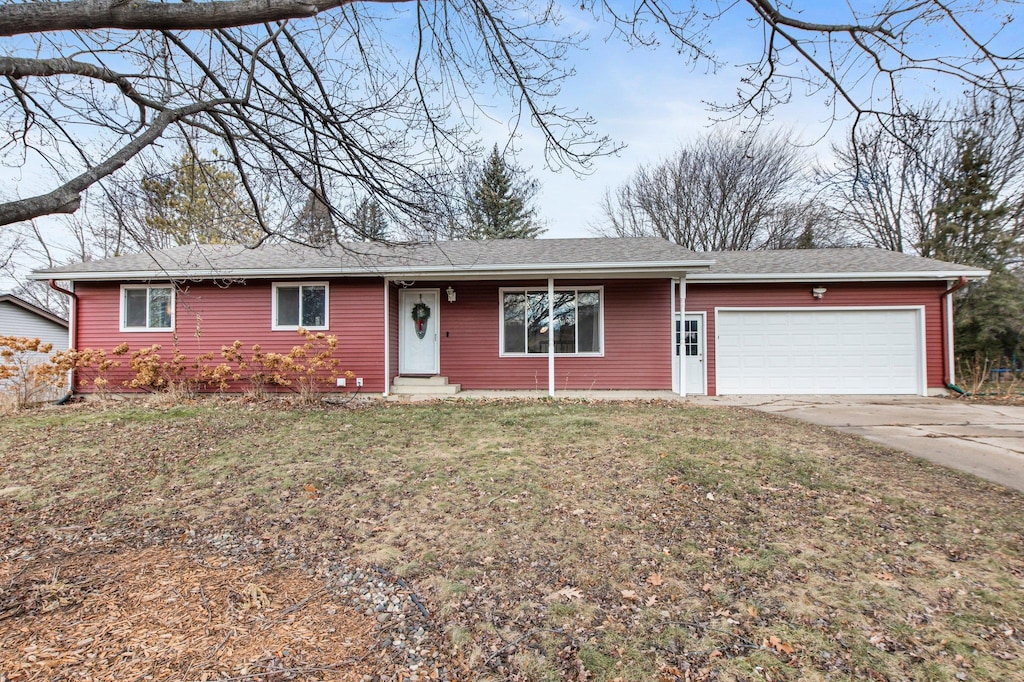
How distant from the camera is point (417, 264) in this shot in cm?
914

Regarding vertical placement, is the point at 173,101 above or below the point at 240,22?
above

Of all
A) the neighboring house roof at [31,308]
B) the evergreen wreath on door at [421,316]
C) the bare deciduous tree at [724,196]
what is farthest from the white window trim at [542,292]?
the neighboring house roof at [31,308]

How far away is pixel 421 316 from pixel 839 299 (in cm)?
899

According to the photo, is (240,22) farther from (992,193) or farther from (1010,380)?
(992,193)

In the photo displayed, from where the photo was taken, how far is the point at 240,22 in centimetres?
275

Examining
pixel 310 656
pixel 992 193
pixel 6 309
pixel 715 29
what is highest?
pixel 992 193

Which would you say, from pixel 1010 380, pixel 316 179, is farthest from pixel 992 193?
pixel 316 179

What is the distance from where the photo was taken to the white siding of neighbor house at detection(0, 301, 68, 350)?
15023mm

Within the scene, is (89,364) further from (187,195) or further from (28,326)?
(28,326)

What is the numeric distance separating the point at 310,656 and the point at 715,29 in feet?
15.1

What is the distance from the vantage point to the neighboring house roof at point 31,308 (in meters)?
14.9

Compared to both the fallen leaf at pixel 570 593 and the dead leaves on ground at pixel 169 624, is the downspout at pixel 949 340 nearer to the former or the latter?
the fallen leaf at pixel 570 593

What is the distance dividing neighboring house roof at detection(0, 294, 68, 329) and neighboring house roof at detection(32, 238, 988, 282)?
8509mm

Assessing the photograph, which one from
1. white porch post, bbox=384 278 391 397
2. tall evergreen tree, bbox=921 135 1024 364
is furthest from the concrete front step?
tall evergreen tree, bbox=921 135 1024 364
